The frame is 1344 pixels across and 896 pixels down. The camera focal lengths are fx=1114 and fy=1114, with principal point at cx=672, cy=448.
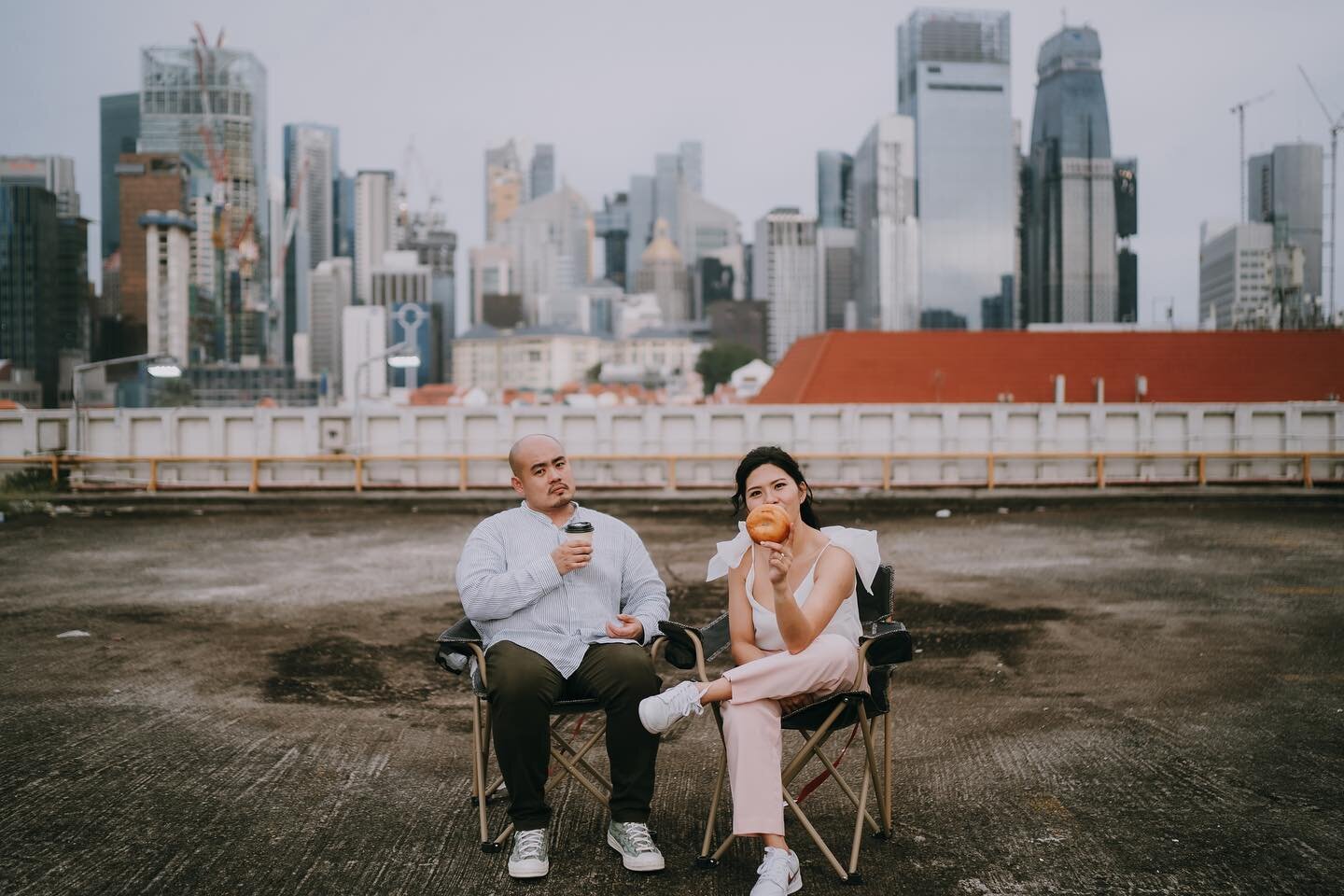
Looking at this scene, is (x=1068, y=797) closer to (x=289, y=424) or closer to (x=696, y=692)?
(x=696, y=692)

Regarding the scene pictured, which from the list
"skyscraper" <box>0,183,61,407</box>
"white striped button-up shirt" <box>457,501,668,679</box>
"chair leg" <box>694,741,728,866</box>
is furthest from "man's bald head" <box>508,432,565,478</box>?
"skyscraper" <box>0,183,61,407</box>

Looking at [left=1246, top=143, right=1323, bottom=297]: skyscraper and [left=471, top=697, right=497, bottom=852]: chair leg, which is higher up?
[left=1246, top=143, right=1323, bottom=297]: skyscraper

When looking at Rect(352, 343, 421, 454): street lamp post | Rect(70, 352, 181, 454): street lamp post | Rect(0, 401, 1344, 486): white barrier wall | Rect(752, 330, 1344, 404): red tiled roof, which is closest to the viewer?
Rect(70, 352, 181, 454): street lamp post

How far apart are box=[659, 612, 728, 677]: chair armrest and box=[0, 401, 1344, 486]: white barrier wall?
16294mm

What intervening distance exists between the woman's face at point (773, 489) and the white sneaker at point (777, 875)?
103cm

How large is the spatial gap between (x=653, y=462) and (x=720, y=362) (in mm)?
126134

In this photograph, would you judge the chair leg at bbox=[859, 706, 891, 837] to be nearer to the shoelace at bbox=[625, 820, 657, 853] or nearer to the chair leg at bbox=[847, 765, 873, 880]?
the chair leg at bbox=[847, 765, 873, 880]

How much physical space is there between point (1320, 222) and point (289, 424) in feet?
544

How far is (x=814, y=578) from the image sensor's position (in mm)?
3646

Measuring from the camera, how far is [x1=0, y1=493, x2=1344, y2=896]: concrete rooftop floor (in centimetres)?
353

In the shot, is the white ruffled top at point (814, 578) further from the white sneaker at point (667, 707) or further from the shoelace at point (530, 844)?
the shoelace at point (530, 844)

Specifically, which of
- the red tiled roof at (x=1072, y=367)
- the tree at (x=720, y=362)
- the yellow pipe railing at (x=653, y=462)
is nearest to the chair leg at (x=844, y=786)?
the yellow pipe railing at (x=653, y=462)

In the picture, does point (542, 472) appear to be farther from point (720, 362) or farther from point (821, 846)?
point (720, 362)

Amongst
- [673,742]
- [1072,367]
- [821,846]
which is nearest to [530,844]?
[821,846]
